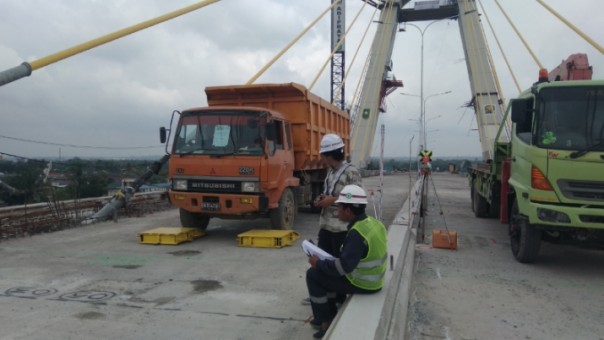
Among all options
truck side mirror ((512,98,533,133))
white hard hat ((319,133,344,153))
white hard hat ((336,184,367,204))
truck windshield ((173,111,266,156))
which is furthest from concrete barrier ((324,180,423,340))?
truck windshield ((173,111,266,156))

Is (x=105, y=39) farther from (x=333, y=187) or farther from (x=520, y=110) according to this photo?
(x=520, y=110)

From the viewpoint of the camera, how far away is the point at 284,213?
9.35 metres

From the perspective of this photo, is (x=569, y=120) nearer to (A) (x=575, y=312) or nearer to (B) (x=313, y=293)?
(A) (x=575, y=312)

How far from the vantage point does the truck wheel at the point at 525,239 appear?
6965 millimetres

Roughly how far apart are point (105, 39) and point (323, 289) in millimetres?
5973

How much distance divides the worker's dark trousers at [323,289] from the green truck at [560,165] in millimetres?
3538

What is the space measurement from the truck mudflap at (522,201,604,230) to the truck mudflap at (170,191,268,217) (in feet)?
14.4

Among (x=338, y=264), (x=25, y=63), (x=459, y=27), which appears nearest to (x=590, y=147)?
(x=338, y=264)

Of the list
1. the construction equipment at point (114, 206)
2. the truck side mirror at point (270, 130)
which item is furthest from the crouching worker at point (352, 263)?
the construction equipment at point (114, 206)

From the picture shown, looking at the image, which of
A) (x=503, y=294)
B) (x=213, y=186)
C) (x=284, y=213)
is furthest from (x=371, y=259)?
(x=284, y=213)

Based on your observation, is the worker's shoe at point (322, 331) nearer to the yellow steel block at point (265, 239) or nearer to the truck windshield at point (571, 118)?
the yellow steel block at point (265, 239)

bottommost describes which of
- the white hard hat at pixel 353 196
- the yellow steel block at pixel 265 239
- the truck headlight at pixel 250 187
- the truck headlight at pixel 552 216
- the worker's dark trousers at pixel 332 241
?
the yellow steel block at pixel 265 239

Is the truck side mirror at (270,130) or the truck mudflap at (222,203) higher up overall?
the truck side mirror at (270,130)

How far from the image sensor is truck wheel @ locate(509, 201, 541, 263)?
6.96 m
